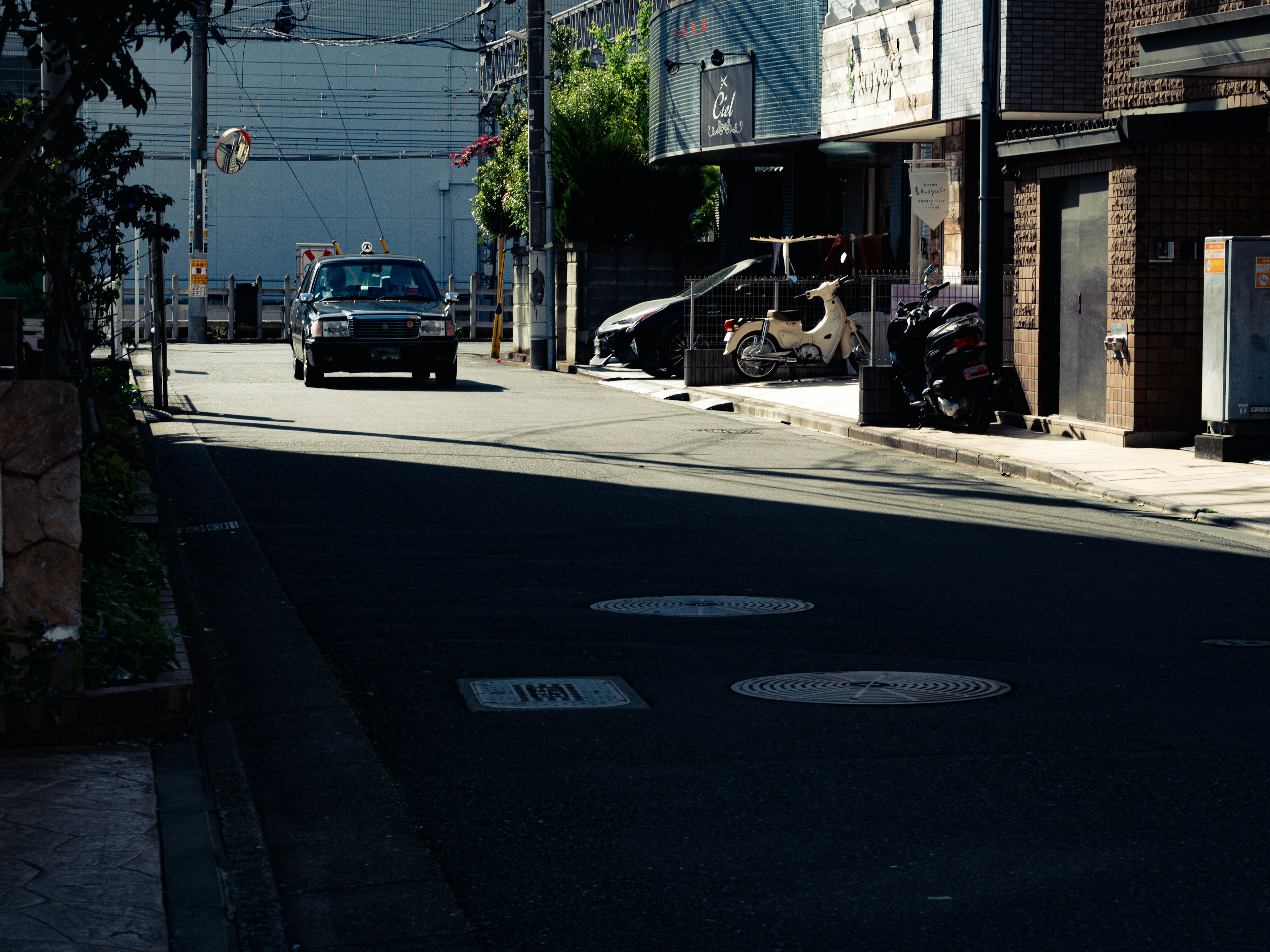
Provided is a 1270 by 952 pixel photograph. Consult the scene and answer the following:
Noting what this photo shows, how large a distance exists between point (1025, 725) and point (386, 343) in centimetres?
1992

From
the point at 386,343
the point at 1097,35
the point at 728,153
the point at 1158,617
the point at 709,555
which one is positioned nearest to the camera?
the point at 1158,617

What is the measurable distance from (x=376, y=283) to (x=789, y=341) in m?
6.41

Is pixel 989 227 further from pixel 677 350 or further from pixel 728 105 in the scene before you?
pixel 728 105

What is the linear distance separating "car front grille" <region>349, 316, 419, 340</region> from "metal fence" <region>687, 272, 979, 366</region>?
4258mm

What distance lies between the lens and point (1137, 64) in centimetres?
1756

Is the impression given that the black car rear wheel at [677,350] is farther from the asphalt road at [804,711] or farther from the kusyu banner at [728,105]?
the asphalt road at [804,711]

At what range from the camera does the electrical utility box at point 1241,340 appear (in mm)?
14961

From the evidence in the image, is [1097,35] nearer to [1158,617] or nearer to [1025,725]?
[1158,617]

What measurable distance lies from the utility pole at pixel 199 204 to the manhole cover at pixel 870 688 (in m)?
34.9

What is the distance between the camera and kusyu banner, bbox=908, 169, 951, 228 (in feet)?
77.8

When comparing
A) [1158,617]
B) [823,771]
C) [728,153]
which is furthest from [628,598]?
[728,153]

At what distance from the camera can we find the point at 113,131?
511 inches

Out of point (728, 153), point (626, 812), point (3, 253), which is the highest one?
point (728, 153)

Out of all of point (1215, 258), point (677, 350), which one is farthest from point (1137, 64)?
point (677, 350)
